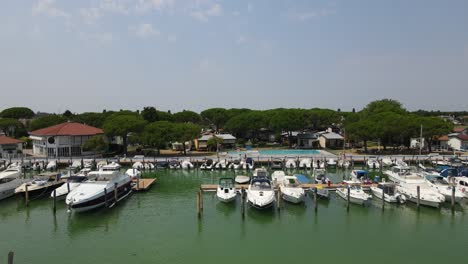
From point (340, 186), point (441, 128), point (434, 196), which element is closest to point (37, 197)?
point (340, 186)

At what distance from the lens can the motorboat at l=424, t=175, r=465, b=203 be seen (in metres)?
30.6

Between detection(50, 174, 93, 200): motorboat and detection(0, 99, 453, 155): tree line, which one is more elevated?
detection(0, 99, 453, 155): tree line

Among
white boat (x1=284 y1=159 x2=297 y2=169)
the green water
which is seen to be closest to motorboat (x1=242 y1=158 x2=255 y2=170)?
white boat (x1=284 y1=159 x2=297 y2=169)

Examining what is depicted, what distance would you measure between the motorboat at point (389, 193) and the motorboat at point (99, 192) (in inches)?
949

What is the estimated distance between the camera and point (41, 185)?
1353 inches

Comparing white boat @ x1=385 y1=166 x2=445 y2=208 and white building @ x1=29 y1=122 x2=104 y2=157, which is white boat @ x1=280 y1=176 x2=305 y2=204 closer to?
white boat @ x1=385 y1=166 x2=445 y2=208

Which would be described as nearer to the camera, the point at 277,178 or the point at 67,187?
the point at 67,187

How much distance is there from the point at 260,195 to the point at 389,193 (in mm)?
12281

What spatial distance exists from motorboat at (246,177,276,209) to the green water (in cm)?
90

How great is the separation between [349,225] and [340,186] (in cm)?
871

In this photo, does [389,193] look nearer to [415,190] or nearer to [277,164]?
[415,190]

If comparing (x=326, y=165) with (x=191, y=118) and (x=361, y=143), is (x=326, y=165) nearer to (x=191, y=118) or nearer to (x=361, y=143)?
(x=361, y=143)

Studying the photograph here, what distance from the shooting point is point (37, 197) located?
33875mm

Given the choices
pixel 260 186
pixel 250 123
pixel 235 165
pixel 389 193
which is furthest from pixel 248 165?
pixel 250 123
